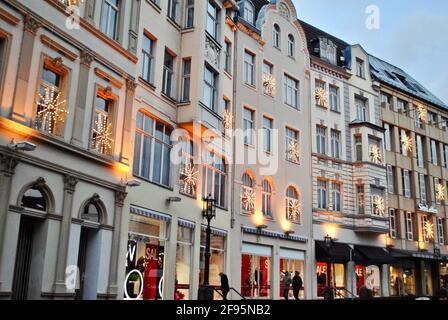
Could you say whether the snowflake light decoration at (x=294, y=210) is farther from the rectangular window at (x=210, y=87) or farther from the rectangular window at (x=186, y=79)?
the rectangular window at (x=186, y=79)

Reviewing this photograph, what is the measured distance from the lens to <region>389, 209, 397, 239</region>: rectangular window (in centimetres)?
3766

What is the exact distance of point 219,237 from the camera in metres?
24.2

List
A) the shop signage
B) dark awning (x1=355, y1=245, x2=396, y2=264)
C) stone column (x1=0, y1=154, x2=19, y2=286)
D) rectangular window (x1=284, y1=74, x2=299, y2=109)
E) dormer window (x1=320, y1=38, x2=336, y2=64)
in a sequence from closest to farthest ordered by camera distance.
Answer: stone column (x1=0, y1=154, x2=19, y2=286) < rectangular window (x1=284, y1=74, x2=299, y2=109) < dark awning (x1=355, y1=245, x2=396, y2=264) < dormer window (x1=320, y1=38, x2=336, y2=64) < the shop signage

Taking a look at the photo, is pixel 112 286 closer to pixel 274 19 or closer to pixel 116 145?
pixel 116 145

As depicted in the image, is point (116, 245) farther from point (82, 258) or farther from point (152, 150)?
point (152, 150)

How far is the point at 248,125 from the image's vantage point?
28.0 m

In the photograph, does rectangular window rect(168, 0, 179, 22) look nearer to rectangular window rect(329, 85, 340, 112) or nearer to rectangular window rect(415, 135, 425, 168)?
rectangular window rect(329, 85, 340, 112)

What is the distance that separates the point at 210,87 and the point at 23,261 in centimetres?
1223

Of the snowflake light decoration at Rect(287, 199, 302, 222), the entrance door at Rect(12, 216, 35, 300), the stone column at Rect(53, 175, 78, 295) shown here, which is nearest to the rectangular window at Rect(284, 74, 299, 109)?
the snowflake light decoration at Rect(287, 199, 302, 222)

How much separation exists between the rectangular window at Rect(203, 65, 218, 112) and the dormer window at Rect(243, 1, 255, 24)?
7.58m

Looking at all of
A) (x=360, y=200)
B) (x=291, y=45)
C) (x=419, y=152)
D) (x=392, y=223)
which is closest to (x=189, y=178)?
(x=291, y=45)

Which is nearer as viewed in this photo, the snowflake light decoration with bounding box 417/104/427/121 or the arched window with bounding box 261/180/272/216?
the arched window with bounding box 261/180/272/216

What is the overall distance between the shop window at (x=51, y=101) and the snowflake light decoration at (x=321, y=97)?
2188 centimetres

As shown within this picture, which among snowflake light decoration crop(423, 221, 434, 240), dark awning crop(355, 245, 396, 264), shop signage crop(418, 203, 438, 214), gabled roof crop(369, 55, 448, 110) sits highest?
gabled roof crop(369, 55, 448, 110)
